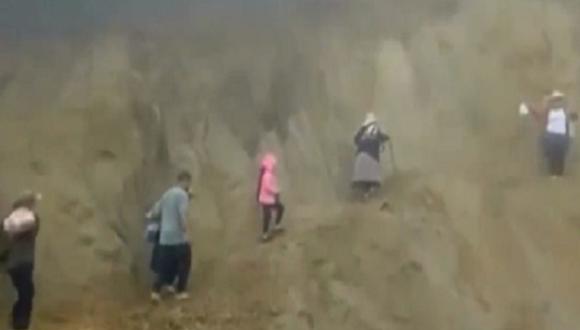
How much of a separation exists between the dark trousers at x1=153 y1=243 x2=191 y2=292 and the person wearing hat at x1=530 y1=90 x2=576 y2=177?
5.78 meters

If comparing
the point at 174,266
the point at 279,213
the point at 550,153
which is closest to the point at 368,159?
the point at 279,213

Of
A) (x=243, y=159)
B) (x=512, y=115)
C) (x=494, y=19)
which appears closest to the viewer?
(x=243, y=159)

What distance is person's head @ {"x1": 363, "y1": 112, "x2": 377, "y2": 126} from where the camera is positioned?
54.0 feet

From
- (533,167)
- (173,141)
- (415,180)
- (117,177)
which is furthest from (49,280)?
(533,167)

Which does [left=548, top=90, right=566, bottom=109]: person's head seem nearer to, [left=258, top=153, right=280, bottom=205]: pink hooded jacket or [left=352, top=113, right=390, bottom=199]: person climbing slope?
[left=352, top=113, right=390, bottom=199]: person climbing slope

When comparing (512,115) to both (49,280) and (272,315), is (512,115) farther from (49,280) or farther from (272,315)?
(49,280)

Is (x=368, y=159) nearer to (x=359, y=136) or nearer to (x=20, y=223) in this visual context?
(x=359, y=136)

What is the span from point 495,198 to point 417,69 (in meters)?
3.34

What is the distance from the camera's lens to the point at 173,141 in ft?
56.1

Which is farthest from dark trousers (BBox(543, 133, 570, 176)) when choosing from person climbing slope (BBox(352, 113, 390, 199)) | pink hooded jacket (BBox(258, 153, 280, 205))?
pink hooded jacket (BBox(258, 153, 280, 205))

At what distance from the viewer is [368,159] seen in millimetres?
16062

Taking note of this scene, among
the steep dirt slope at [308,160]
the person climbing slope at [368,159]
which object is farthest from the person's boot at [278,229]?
the person climbing slope at [368,159]

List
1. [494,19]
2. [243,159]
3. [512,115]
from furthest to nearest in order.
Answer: [494,19]
[512,115]
[243,159]

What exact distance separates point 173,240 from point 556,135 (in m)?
6.18
